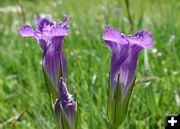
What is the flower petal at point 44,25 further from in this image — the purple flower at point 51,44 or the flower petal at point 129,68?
the flower petal at point 129,68

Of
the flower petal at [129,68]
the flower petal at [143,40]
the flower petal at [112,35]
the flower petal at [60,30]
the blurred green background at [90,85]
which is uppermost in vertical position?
the flower petal at [60,30]

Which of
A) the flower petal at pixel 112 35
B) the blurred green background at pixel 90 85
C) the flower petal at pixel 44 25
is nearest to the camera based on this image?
the flower petal at pixel 112 35

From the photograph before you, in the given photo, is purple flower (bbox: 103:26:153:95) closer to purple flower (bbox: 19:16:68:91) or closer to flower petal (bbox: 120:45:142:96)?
flower petal (bbox: 120:45:142:96)

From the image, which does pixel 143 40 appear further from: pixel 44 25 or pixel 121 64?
pixel 44 25

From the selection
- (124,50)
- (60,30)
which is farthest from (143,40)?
(60,30)

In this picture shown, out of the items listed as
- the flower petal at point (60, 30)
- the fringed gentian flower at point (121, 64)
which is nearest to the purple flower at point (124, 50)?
the fringed gentian flower at point (121, 64)

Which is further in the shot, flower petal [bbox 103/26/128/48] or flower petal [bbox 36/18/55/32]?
flower petal [bbox 36/18/55/32]

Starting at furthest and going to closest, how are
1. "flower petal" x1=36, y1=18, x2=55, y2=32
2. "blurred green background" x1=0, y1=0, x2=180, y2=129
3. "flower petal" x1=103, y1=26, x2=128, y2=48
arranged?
"blurred green background" x1=0, y1=0, x2=180, y2=129 < "flower petal" x1=36, y1=18, x2=55, y2=32 < "flower petal" x1=103, y1=26, x2=128, y2=48

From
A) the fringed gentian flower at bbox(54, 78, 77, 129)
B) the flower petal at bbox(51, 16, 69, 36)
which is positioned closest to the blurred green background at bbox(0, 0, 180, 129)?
the fringed gentian flower at bbox(54, 78, 77, 129)
